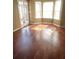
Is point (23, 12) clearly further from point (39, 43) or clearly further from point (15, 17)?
point (39, 43)

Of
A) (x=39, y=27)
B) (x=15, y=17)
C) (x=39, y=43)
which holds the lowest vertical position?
(x=39, y=43)

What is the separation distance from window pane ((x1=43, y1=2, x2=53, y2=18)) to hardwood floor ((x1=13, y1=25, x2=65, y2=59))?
13cm

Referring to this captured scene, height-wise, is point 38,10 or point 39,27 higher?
point 38,10

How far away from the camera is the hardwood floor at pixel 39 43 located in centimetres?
132

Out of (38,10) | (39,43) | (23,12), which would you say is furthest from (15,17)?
(39,43)

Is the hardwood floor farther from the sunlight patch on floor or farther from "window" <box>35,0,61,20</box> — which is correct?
"window" <box>35,0,61,20</box>

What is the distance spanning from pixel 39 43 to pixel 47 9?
394 mm

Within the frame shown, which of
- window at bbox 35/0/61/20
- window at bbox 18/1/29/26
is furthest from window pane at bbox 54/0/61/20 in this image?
window at bbox 18/1/29/26

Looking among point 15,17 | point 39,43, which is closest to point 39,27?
point 39,43

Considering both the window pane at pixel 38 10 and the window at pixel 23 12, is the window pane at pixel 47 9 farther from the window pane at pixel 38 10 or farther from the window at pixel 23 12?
the window at pixel 23 12

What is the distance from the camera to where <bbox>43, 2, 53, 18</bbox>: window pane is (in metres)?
1.38

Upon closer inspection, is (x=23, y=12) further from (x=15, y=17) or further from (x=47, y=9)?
(x=47, y=9)

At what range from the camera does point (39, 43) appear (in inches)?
53.9
